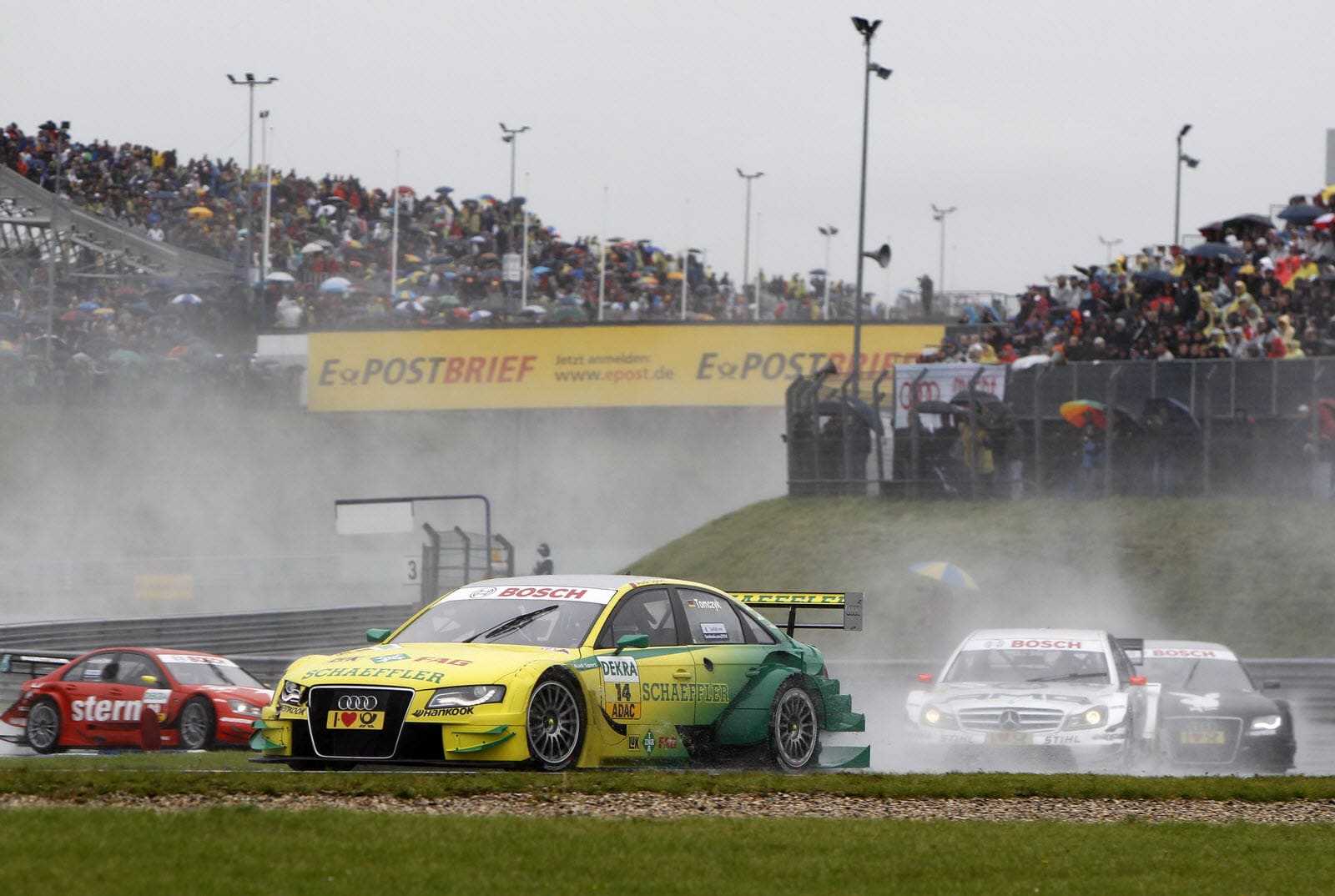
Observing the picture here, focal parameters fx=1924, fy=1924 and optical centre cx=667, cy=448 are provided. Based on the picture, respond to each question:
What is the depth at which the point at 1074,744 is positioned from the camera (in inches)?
547

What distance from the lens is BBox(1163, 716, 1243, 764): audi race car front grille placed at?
1593 cm

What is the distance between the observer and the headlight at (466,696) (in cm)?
997

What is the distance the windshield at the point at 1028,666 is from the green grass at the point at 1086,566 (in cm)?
940

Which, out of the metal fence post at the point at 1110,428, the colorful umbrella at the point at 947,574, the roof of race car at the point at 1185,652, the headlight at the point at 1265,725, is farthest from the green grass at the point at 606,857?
the metal fence post at the point at 1110,428

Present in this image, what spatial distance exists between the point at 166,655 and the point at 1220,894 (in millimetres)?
12216

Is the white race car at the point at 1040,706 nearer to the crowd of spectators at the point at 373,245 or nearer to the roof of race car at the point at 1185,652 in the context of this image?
the roof of race car at the point at 1185,652

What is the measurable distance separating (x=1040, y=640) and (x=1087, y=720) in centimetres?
151

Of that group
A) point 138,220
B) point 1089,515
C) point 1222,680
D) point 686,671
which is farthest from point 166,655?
point 138,220

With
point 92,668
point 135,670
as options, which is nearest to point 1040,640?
point 135,670

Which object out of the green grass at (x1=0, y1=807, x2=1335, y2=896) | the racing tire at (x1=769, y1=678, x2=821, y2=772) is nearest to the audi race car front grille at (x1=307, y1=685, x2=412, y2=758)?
the green grass at (x1=0, y1=807, x2=1335, y2=896)

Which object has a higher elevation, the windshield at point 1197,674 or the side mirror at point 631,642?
the side mirror at point 631,642

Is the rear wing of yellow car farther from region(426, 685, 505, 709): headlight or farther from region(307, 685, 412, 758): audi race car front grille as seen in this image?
region(307, 685, 412, 758): audi race car front grille

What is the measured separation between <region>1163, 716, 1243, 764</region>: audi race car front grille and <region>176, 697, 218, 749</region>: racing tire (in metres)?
8.27

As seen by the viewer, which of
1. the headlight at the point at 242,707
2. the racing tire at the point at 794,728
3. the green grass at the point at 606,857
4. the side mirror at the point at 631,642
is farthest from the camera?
the headlight at the point at 242,707
